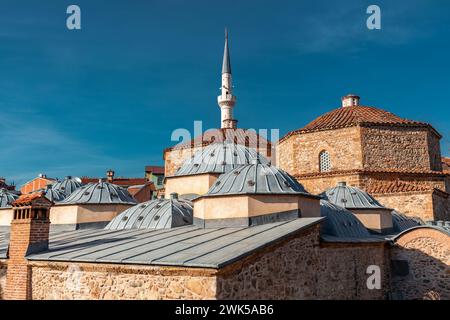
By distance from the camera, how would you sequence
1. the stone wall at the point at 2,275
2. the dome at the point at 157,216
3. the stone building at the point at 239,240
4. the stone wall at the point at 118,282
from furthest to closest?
the dome at the point at 157,216 → the stone wall at the point at 2,275 → the stone building at the point at 239,240 → the stone wall at the point at 118,282

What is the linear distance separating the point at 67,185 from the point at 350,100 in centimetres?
1576

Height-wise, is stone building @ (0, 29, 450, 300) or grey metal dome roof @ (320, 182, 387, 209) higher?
grey metal dome roof @ (320, 182, 387, 209)

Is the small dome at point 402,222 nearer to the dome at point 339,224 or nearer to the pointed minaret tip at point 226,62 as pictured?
the dome at point 339,224

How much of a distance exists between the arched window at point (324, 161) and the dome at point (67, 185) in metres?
12.1

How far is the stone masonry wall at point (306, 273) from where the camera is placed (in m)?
7.22

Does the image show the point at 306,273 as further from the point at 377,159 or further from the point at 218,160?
the point at 377,159

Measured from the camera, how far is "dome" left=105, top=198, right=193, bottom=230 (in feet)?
39.4

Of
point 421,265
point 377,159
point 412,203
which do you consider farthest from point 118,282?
point 377,159

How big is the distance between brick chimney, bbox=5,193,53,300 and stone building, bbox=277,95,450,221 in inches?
529

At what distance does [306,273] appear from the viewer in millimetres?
9164

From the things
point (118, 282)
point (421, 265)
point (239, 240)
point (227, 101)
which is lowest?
point (118, 282)

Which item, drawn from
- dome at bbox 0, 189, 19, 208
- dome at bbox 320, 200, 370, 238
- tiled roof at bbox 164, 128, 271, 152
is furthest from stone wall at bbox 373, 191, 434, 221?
dome at bbox 0, 189, 19, 208

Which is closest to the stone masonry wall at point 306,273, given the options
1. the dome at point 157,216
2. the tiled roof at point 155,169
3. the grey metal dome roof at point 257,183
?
the grey metal dome roof at point 257,183

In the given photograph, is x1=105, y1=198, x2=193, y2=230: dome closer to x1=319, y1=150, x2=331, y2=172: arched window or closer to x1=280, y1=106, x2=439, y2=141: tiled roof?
x1=319, y1=150, x2=331, y2=172: arched window
